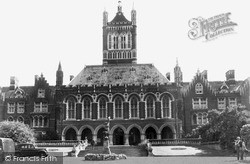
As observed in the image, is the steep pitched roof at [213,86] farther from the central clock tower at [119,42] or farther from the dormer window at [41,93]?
the dormer window at [41,93]

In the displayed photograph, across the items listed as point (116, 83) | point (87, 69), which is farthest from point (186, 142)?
point (87, 69)

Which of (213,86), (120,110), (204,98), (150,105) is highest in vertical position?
(213,86)

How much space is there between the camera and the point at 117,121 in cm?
6338

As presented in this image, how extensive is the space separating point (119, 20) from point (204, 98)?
25553mm

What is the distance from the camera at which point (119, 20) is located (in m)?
A: 80.0

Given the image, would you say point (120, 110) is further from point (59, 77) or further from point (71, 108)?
point (59, 77)

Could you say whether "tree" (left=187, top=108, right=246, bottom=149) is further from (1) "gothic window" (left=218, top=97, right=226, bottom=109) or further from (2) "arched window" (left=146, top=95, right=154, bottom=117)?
(1) "gothic window" (left=218, top=97, right=226, bottom=109)

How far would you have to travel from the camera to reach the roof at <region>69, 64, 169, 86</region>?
6656cm

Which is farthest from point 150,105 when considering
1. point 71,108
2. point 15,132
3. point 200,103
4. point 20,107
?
point 15,132

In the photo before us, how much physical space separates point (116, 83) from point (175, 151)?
22.0 m

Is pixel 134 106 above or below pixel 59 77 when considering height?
below

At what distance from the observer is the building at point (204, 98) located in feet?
216

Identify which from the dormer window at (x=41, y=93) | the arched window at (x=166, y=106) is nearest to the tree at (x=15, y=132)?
the dormer window at (x=41, y=93)

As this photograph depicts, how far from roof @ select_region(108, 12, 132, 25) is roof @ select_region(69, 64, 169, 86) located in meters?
11.7
